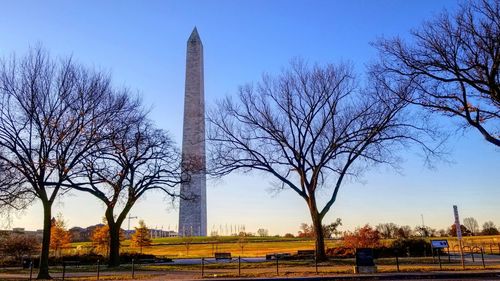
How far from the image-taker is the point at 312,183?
2469 cm

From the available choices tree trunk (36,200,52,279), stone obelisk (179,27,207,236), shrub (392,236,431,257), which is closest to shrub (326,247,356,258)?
shrub (392,236,431,257)

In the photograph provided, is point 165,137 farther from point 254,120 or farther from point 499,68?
point 499,68

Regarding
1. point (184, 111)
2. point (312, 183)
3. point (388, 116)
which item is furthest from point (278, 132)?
point (184, 111)

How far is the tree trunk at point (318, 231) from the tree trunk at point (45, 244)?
41.6 feet

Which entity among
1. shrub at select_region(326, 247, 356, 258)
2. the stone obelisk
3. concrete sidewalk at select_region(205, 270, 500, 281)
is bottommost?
concrete sidewalk at select_region(205, 270, 500, 281)

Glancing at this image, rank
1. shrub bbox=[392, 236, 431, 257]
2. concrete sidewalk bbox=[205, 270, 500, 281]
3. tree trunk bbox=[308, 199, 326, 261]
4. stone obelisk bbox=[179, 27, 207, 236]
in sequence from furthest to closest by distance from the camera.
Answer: stone obelisk bbox=[179, 27, 207, 236], shrub bbox=[392, 236, 431, 257], tree trunk bbox=[308, 199, 326, 261], concrete sidewalk bbox=[205, 270, 500, 281]

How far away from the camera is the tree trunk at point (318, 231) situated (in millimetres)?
23402

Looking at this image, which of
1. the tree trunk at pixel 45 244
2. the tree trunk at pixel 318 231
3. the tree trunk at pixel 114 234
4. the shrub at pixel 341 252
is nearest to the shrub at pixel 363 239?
the shrub at pixel 341 252

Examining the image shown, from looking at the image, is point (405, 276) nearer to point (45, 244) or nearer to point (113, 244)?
point (45, 244)

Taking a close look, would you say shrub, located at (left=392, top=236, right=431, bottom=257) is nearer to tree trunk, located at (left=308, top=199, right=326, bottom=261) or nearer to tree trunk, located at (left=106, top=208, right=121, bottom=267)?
tree trunk, located at (left=308, top=199, right=326, bottom=261)

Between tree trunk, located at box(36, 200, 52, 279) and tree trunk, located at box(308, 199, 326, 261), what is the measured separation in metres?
12.7

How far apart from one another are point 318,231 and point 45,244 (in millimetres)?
13229

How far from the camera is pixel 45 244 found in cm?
2075

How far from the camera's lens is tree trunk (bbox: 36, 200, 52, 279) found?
780 inches
